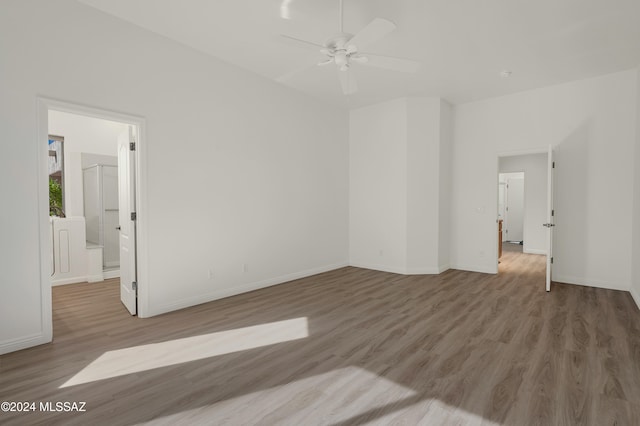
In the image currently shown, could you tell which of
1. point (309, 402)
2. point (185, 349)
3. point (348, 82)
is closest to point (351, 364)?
point (309, 402)

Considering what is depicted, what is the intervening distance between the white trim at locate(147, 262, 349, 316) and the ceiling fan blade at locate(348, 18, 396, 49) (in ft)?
11.2

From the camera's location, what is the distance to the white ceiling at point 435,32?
10.5 ft

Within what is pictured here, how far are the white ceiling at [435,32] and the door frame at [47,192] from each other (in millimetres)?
1042

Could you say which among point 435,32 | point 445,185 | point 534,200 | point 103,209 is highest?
point 435,32

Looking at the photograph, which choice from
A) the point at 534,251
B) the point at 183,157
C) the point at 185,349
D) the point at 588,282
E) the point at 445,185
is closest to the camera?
the point at 185,349

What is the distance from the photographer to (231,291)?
15.0 ft

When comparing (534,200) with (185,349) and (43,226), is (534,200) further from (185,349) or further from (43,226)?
(43,226)

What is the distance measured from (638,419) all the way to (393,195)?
14.7ft

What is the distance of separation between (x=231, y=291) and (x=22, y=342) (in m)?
2.18

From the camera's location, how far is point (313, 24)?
349cm

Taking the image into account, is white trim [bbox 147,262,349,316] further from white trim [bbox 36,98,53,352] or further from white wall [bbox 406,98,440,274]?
white wall [bbox 406,98,440,274]

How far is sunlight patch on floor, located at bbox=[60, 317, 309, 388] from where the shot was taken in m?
2.54

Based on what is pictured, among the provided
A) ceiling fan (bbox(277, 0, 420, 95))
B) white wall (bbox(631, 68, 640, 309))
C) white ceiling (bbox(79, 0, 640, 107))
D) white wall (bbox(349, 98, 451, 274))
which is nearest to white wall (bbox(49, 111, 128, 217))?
white ceiling (bbox(79, 0, 640, 107))

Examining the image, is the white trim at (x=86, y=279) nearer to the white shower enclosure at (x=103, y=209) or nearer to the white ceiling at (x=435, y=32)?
the white shower enclosure at (x=103, y=209)
